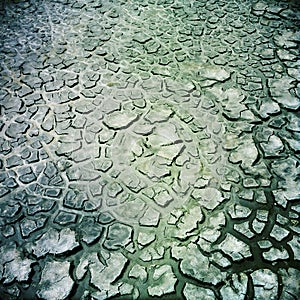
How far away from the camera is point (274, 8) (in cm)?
243

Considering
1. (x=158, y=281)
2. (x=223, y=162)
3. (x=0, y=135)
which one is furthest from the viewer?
(x=0, y=135)

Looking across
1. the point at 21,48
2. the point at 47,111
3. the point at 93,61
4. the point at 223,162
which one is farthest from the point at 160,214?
the point at 21,48

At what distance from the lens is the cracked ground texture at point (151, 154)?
4.01 feet

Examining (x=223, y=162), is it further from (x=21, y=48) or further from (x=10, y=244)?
(x=21, y=48)

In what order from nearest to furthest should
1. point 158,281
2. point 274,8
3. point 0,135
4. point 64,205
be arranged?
point 158,281, point 64,205, point 0,135, point 274,8

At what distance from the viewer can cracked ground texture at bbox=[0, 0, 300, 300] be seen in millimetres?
Result: 1222

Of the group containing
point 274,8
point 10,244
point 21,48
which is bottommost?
point 10,244

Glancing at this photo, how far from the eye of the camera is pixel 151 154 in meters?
1.59

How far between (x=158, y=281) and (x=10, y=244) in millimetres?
559

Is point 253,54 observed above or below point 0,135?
above

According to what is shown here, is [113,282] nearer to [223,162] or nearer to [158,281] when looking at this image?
[158,281]

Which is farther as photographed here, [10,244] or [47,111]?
[47,111]

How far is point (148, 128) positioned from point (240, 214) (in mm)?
598

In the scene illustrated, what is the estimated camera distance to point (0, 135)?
1.68 m
